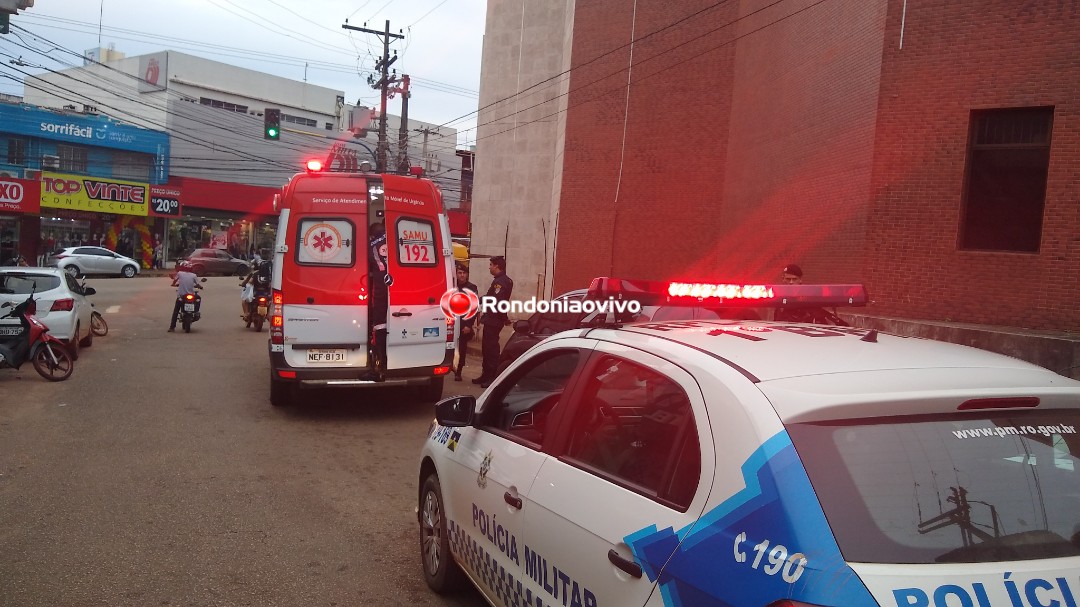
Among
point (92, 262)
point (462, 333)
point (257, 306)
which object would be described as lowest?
point (257, 306)

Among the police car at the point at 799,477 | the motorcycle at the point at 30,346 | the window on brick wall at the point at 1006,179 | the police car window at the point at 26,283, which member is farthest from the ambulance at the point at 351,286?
the window on brick wall at the point at 1006,179

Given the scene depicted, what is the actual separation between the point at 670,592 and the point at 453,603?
2.32m

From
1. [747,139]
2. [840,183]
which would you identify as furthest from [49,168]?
[840,183]

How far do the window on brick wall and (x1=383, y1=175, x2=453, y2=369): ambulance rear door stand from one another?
27.3ft

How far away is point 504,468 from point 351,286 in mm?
5870

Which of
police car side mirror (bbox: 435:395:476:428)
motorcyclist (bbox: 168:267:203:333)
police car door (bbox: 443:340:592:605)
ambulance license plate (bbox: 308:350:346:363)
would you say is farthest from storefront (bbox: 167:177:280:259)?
police car door (bbox: 443:340:592:605)

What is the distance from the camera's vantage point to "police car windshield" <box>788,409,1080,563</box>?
6.50ft

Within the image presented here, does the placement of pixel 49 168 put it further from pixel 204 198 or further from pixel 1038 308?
pixel 1038 308

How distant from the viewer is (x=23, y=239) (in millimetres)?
36281

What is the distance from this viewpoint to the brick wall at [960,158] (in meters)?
11.1

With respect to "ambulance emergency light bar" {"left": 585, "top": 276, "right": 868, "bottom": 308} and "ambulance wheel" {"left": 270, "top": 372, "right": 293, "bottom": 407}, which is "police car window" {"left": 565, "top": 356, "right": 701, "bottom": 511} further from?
"ambulance wheel" {"left": 270, "top": 372, "right": 293, "bottom": 407}

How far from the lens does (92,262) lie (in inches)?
1358

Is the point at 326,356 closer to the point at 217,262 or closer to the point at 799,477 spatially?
the point at 799,477

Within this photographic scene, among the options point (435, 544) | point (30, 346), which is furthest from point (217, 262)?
point (435, 544)
